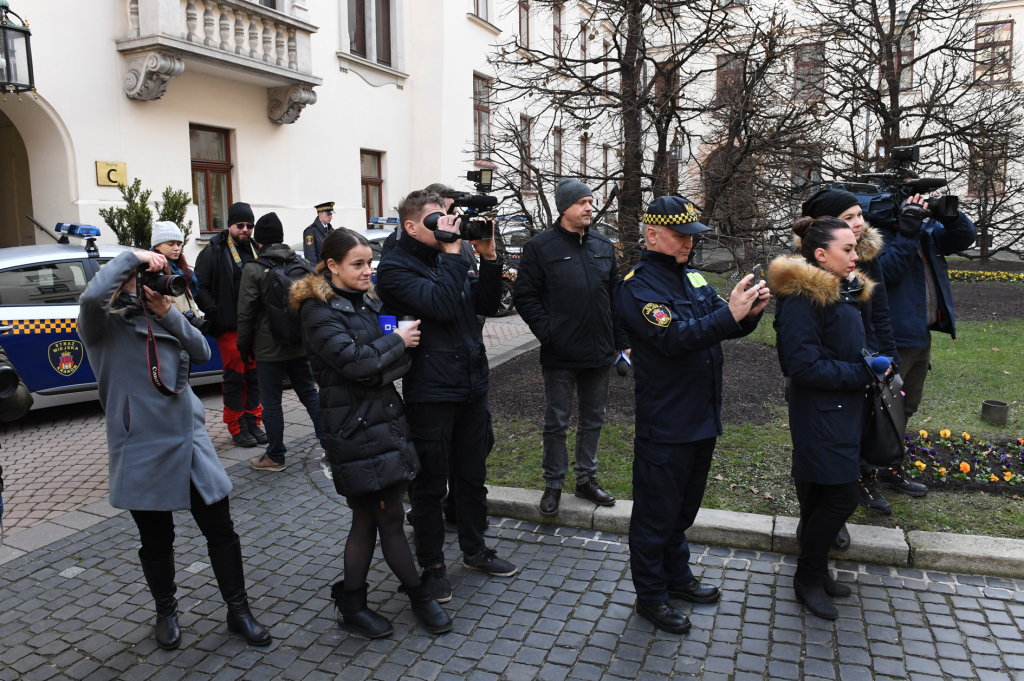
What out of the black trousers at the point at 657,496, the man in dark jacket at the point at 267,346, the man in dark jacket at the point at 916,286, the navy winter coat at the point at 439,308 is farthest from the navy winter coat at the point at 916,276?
the man in dark jacket at the point at 267,346

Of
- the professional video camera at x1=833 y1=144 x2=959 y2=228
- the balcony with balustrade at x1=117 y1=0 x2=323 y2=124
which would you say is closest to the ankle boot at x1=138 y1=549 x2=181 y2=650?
the professional video camera at x1=833 y1=144 x2=959 y2=228

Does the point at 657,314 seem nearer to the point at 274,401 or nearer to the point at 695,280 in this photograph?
the point at 695,280

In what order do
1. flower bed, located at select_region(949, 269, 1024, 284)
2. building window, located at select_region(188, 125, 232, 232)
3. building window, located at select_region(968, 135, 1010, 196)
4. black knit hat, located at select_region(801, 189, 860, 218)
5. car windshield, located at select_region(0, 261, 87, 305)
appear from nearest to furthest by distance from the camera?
black knit hat, located at select_region(801, 189, 860, 218)
car windshield, located at select_region(0, 261, 87, 305)
building window, located at select_region(968, 135, 1010, 196)
building window, located at select_region(188, 125, 232, 232)
flower bed, located at select_region(949, 269, 1024, 284)

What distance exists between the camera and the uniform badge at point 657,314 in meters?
3.37

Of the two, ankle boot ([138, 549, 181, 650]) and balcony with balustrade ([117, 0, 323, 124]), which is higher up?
balcony with balustrade ([117, 0, 323, 124])

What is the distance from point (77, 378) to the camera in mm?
7328

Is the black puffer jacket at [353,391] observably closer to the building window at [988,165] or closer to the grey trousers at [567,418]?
the grey trousers at [567,418]

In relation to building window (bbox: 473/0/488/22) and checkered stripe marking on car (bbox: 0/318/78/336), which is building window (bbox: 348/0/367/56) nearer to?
building window (bbox: 473/0/488/22)

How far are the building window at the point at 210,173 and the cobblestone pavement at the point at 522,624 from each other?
9.97 m

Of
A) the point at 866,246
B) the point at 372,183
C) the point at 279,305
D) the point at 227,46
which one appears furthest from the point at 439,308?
the point at 372,183

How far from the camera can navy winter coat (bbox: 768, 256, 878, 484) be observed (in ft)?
11.8

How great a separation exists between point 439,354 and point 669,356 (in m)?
1.11

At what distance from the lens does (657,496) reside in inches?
142

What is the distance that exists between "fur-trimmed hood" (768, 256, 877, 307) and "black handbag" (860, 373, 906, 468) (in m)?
0.55
